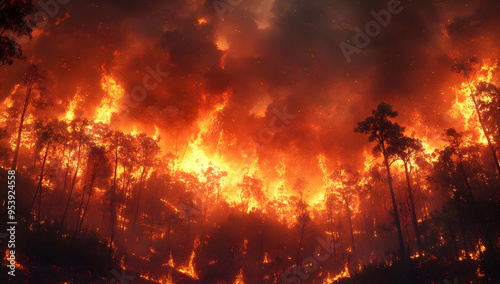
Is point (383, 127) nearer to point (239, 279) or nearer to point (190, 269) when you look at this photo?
point (239, 279)

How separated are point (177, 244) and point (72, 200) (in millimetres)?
22156

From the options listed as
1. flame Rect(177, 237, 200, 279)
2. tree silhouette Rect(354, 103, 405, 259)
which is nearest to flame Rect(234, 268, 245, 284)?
flame Rect(177, 237, 200, 279)

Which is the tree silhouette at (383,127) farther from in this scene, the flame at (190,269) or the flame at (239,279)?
the flame at (190,269)

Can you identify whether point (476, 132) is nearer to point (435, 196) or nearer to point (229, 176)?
point (435, 196)

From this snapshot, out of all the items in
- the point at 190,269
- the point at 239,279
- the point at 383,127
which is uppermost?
the point at 383,127

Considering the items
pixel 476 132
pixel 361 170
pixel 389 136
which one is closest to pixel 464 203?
pixel 389 136

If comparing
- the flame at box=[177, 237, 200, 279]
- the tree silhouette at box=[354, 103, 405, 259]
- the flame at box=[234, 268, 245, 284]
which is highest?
the tree silhouette at box=[354, 103, 405, 259]

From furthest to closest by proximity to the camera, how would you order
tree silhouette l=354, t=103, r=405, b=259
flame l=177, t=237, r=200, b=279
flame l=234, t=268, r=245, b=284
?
flame l=234, t=268, r=245, b=284 < flame l=177, t=237, r=200, b=279 < tree silhouette l=354, t=103, r=405, b=259

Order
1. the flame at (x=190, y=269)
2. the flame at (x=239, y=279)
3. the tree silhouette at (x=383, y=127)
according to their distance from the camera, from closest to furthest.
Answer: the tree silhouette at (x=383, y=127) → the flame at (x=190, y=269) → the flame at (x=239, y=279)

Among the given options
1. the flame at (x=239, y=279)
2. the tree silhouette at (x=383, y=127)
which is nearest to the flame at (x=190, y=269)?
the flame at (x=239, y=279)

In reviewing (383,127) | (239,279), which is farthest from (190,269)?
(383,127)

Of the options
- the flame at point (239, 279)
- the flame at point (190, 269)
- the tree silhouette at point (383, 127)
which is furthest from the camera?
the flame at point (239, 279)

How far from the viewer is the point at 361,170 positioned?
240 feet

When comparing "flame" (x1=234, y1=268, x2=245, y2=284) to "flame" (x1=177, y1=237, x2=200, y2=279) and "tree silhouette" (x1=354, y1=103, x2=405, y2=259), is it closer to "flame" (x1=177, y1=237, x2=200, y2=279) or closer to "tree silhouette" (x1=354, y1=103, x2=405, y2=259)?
"flame" (x1=177, y1=237, x2=200, y2=279)
